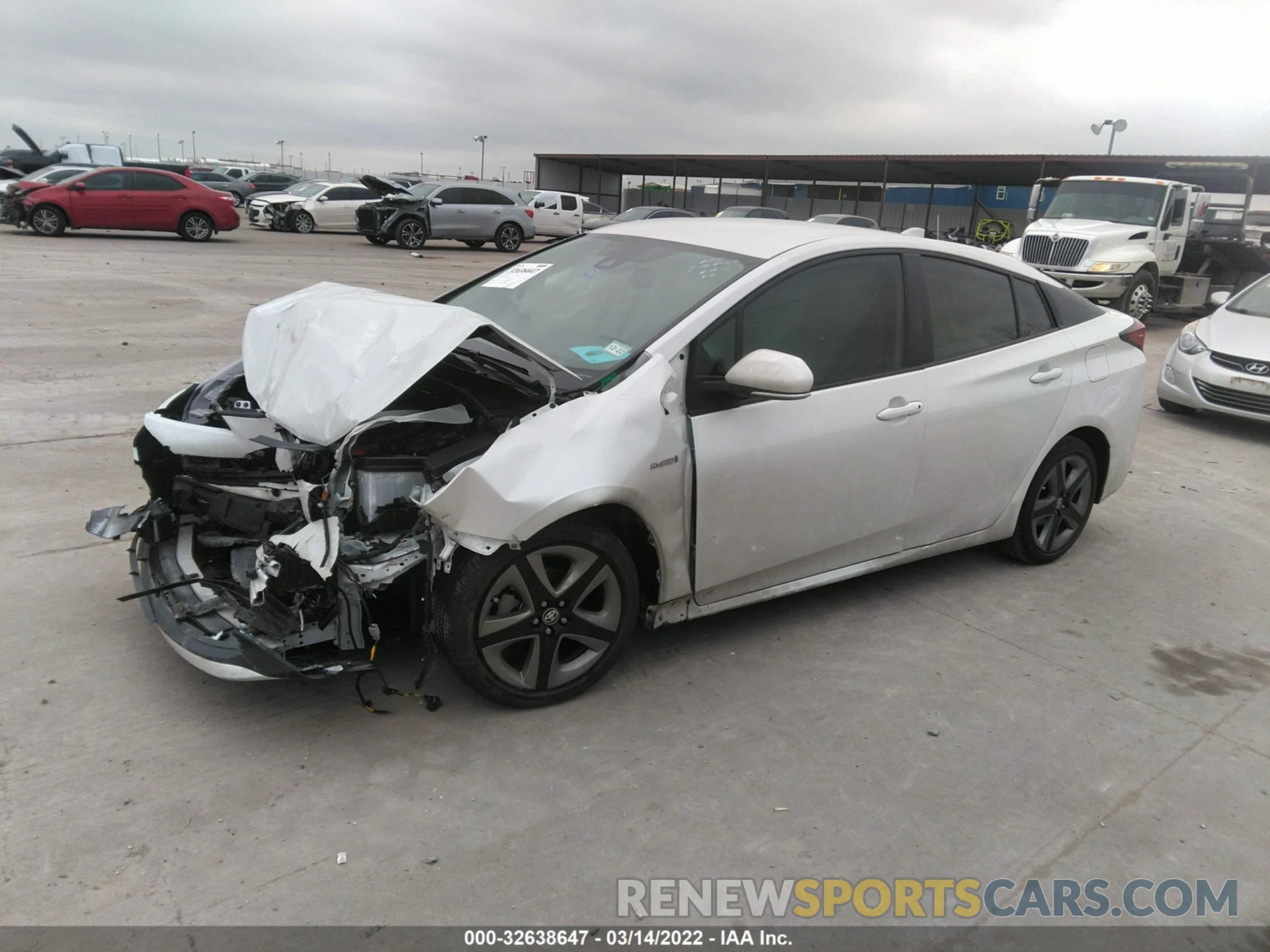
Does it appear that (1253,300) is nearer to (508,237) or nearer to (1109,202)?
(1109,202)

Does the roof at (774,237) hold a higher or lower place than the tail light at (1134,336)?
higher

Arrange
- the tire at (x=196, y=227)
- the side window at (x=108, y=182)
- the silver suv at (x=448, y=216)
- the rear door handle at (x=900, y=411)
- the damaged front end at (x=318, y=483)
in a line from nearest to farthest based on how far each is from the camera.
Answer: the damaged front end at (x=318, y=483) → the rear door handle at (x=900, y=411) → the side window at (x=108, y=182) → the tire at (x=196, y=227) → the silver suv at (x=448, y=216)

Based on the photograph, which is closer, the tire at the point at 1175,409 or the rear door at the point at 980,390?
the rear door at the point at 980,390

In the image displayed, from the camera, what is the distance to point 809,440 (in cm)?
354

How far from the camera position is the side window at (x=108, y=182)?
18484 millimetres

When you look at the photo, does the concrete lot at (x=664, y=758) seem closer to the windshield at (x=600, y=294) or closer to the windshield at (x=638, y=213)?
the windshield at (x=600, y=294)

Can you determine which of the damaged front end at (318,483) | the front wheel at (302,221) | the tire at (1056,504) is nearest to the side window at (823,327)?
the damaged front end at (318,483)

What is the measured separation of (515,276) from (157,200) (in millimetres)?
18339

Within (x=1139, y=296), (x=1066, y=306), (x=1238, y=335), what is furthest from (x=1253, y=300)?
(x=1139, y=296)

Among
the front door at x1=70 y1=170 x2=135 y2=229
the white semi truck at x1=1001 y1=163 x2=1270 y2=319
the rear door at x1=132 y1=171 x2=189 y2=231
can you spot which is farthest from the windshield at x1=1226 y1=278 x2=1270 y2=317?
the front door at x1=70 y1=170 x2=135 y2=229

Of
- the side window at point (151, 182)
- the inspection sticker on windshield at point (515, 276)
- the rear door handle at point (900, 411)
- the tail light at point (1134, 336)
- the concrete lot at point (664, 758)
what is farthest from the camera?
the side window at point (151, 182)

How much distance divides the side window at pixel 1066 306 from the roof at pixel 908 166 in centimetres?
1702

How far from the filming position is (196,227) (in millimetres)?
19969

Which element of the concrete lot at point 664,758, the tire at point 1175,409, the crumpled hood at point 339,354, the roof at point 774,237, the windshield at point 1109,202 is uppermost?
the windshield at point 1109,202
